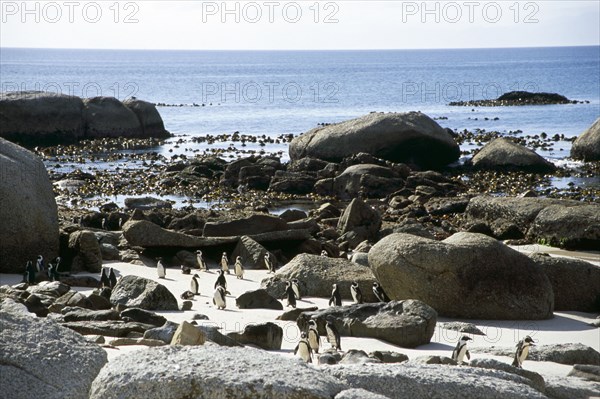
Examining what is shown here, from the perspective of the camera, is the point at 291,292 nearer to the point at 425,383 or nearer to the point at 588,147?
the point at 425,383

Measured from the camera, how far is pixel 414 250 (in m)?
15.1

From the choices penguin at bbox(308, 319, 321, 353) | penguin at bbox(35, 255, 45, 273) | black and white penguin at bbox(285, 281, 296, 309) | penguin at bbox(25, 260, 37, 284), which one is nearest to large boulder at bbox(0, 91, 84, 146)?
penguin at bbox(35, 255, 45, 273)

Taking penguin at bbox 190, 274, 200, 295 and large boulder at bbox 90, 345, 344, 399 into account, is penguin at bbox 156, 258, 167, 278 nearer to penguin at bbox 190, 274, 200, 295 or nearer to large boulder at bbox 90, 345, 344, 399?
penguin at bbox 190, 274, 200, 295

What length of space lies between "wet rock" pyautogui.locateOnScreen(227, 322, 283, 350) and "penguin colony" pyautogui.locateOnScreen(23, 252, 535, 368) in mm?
349

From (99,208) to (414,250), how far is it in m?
15.9

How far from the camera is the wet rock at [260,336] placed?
11.6 m

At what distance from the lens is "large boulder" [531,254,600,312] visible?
628 inches

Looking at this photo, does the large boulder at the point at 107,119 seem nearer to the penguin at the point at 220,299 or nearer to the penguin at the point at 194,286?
the penguin at the point at 194,286

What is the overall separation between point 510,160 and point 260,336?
26.4m

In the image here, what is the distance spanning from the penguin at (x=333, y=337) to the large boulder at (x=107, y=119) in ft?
133

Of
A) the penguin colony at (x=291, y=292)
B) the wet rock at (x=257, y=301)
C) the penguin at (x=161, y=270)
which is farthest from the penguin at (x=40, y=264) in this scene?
the wet rock at (x=257, y=301)

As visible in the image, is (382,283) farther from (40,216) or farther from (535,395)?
(535,395)

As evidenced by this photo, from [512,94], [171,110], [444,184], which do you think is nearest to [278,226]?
[444,184]

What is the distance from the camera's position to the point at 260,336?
11633mm
